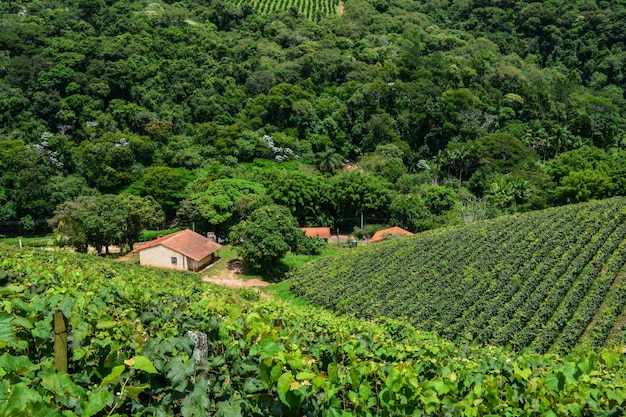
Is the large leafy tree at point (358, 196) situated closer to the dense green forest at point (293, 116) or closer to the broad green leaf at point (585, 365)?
the dense green forest at point (293, 116)

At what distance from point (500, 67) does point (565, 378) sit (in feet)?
213

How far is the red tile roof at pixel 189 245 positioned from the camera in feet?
91.8

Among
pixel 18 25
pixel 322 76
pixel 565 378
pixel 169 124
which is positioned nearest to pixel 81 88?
pixel 169 124

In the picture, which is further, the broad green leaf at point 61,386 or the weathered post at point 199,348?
the weathered post at point 199,348

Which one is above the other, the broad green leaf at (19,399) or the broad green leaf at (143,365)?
the broad green leaf at (19,399)

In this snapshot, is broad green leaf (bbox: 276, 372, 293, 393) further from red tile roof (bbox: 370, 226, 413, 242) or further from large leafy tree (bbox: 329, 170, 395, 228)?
large leafy tree (bbox: 329, 170, 395, 228)

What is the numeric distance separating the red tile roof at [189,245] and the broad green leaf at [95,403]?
2541cm

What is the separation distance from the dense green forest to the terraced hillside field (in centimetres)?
1046

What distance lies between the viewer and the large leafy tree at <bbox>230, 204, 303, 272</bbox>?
86.5 ft

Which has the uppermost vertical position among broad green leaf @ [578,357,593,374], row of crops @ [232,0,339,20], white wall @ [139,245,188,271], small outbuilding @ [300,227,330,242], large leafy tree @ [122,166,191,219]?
row of crops @ [232,0,339,20]

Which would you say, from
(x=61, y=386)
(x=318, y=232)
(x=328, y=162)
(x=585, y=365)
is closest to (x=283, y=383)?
(x=61, y=386)

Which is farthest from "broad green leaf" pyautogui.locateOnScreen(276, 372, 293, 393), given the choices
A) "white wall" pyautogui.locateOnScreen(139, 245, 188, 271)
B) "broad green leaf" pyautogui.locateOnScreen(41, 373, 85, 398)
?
"white wall" pyautogui.locateOnScreen(139, 245, 188, 271)

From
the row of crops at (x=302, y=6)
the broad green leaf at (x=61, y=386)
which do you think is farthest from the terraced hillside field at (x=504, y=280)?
the row of crops at (x=302, y=6)

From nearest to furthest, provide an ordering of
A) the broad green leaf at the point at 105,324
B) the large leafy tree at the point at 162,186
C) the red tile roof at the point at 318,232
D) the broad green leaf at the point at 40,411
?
the broad green leaf at the point at 40,411 < the broad green leaf at the point at 105,324 < the red tile roof at the point at 318,232 < the large leafy tree at the point at 162,186
